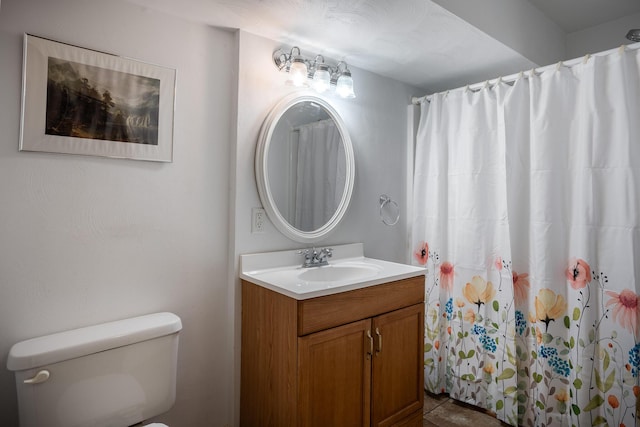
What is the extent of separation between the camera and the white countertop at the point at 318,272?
1.50 meters

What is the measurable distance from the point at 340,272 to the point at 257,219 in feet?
1.89

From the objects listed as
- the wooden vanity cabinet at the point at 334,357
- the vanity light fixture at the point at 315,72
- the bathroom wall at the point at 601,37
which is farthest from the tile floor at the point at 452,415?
the bathroom wall at the point at 601,37

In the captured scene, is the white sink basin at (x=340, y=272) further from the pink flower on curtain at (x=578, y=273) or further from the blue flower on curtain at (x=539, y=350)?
the pink flower on curtain at (x=578, y=273)

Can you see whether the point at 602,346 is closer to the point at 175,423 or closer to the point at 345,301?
the point at 345,301

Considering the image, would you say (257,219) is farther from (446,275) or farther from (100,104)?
(446,275)

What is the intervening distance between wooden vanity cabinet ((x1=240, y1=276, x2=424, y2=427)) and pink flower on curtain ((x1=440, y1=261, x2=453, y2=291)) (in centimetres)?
52

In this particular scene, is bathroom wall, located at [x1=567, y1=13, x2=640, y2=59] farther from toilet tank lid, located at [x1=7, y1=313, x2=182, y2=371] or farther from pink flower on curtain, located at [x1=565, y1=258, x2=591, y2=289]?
toilet tank lid, located at [x1=7, y1=313, x2=182, y2=371]

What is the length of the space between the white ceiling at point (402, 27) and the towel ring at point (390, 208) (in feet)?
2.81

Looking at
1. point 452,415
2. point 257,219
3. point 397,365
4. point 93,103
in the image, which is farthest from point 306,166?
point 452,415

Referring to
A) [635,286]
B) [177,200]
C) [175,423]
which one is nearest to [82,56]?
[177,200]

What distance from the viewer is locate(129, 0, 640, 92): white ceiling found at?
1559 mm

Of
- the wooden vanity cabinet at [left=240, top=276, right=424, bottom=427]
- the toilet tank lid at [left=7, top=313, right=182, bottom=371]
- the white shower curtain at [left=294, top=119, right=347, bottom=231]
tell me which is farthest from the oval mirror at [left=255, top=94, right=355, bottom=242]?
the toilet tank lid at [left=7, top=313, right=182, bottom=371]

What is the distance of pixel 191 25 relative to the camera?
1.68 metres

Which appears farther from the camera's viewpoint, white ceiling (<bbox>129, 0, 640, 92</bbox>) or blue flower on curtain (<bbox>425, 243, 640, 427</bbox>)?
blue flower on curtain (<bbox>425, 243, 640, 427</bbox>)
